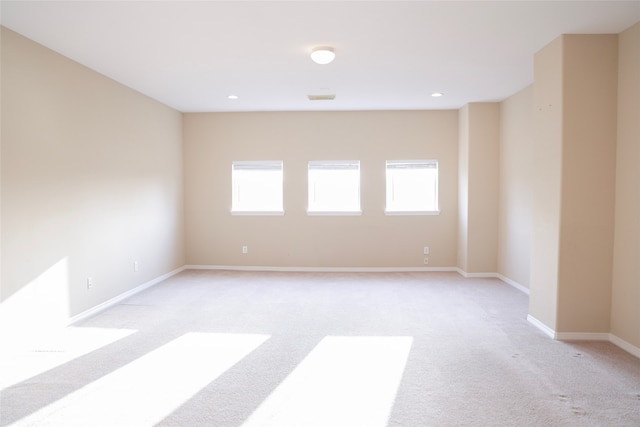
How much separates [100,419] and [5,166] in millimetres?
2141

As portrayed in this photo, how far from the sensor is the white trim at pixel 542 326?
338 centimetres

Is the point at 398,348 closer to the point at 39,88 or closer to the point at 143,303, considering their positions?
the point at 143,303

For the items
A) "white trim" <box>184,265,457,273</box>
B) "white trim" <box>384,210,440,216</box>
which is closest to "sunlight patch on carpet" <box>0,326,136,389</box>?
"white trim" <box>184,265,457,273</box>

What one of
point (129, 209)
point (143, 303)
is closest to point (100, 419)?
point (143, 303)

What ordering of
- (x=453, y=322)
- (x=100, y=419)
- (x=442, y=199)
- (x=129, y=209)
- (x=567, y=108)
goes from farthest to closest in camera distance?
1. (x=442, y=199)
2. (x=129, y=209)
3. (x=453, y=322)
4. (x=567, y=108)
5. (x=100, y=419)

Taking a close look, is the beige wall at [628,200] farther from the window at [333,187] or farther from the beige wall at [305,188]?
the window at [333,187]

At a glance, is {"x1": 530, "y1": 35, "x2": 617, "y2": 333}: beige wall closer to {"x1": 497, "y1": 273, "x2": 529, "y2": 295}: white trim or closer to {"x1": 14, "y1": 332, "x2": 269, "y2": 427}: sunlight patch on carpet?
{"x1": 497, "y1": 273, "x2": 529, "y2": 295}: white trim

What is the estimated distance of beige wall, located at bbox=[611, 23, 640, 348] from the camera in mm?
3031

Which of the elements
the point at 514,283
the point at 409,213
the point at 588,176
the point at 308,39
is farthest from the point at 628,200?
the point at 409,213

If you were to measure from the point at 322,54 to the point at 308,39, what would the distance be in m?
0.21

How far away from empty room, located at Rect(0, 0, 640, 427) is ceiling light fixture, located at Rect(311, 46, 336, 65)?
0.03 meters

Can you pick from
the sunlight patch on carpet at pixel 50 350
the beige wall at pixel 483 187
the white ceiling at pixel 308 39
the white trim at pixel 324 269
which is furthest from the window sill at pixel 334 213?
the sunlight patch on carpet at pixel 50 350

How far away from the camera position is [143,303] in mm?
4488

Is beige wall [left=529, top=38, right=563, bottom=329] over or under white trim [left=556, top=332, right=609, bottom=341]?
over
